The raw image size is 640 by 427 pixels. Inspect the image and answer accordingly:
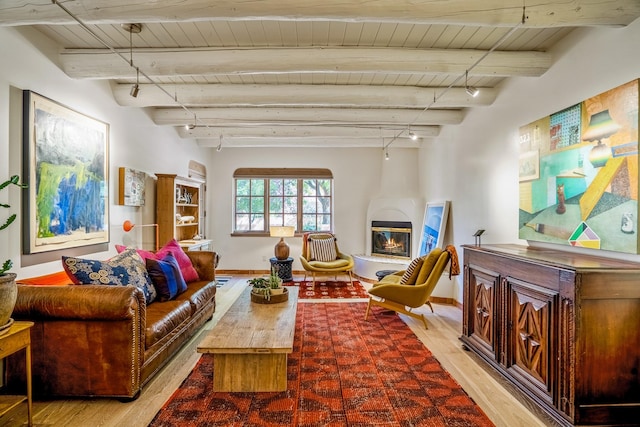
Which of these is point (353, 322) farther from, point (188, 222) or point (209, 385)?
point (188, 222)

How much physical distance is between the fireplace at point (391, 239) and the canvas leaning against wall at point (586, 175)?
9.61 ft

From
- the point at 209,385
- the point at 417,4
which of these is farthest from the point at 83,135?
the point at 417,4

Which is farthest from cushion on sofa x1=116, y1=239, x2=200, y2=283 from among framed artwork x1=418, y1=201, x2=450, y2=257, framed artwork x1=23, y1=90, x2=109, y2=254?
framed artwork x1=418, y1=201, x2=450, y2=257

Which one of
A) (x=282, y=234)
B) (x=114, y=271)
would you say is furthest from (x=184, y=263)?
(x=282, y=234)

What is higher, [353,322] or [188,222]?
[188,222]

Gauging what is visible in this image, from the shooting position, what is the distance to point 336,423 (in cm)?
200

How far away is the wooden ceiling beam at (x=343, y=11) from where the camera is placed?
6.75ft

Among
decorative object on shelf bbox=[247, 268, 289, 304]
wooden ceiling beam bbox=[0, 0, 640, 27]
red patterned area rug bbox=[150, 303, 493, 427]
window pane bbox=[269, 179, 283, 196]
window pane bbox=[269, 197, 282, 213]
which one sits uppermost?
wooden ceiling beam bbox=[0, 0, 640, 27]

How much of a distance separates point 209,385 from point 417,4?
120 inches

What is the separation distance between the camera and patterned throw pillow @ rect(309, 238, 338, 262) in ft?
20.0

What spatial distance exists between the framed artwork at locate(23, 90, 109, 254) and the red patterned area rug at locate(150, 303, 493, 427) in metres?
1.74

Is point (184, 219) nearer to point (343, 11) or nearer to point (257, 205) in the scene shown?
point (257, 205)

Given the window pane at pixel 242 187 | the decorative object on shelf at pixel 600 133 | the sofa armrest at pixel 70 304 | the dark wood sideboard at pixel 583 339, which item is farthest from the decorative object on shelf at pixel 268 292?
the window pane at pixel 242 187

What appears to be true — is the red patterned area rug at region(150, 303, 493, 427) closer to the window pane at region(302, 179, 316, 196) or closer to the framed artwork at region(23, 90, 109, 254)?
the framed artwork at region(23, 90, 109, 254)
